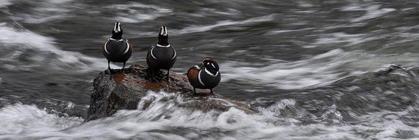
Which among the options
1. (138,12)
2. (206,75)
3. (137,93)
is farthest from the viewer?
(138,12)

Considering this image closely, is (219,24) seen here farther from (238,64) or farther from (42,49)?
(42,49)

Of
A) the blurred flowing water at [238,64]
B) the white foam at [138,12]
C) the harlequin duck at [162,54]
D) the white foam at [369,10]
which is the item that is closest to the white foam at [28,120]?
the blurred flowing water at [238,64]

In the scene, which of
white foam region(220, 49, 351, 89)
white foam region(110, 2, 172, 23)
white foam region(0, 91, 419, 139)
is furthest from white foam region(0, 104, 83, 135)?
white foam region(110, 2, 172, 23)

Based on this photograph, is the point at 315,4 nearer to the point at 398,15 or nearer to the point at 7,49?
the point at 398,15

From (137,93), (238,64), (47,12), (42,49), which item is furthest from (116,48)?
(47,12)

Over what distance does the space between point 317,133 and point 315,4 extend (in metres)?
10.3

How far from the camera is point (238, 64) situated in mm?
11156

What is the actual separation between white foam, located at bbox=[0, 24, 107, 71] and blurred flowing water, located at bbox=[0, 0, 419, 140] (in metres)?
0.03

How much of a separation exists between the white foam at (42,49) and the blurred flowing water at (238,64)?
26mm

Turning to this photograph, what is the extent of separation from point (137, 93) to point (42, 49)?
5.56m

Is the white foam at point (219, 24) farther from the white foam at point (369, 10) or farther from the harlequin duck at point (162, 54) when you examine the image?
the harlequin duck at point (162, 54)

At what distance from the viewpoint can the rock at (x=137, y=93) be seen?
6523mm

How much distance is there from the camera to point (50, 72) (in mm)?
10430

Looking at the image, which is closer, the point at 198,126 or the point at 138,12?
the point at 198,126
